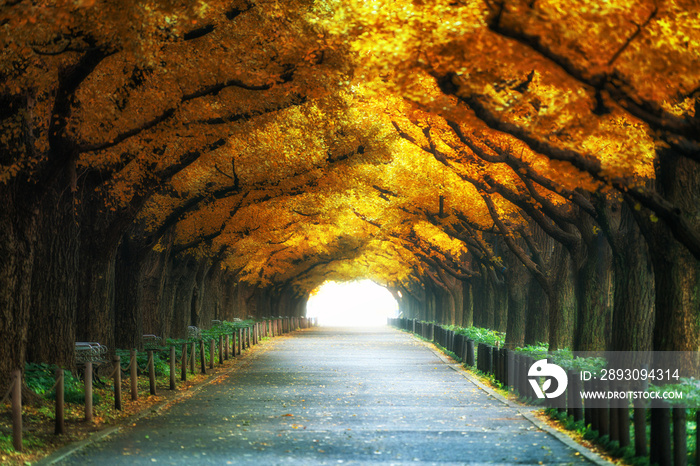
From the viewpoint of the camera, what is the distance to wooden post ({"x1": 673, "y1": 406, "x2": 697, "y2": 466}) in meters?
8.84

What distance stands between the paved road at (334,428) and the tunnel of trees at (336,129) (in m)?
2.60

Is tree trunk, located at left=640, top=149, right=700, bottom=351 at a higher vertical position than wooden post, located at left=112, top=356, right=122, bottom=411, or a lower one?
higher

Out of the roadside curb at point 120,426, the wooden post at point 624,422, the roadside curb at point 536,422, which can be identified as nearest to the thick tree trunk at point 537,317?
the roadside curb at point 536,422

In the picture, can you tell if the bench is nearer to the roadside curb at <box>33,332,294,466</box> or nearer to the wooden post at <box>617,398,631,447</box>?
the roadside curb at <box>33,332,294,466</box>

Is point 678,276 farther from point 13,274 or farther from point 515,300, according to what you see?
point 515,300

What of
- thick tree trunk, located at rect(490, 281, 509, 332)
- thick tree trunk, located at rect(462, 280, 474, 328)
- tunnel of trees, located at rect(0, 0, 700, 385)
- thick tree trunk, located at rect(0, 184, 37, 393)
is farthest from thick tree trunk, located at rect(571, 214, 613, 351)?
thick tree trunk, located at rect(462, 280, 474, 328)

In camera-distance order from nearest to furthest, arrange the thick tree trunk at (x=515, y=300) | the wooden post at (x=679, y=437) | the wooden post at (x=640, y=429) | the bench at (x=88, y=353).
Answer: the wooden post at (x=679, y=437) < the wooden post at (x=640, y=429) < the bench at (x=88, y=353) < the thick tree trunk at (x=515, y=300)

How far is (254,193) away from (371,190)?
9895 millimetres

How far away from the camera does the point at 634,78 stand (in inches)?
383

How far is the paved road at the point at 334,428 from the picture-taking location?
33.8 feet

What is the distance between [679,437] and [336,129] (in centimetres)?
1451

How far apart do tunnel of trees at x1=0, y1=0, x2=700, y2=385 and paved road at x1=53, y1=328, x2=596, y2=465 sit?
2604 mm

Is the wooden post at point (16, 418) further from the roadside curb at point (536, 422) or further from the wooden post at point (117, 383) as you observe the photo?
the roadside curb at point (536, 422)

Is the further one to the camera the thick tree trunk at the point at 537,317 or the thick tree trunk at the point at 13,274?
the thick tree trunk at the point at 537,317
